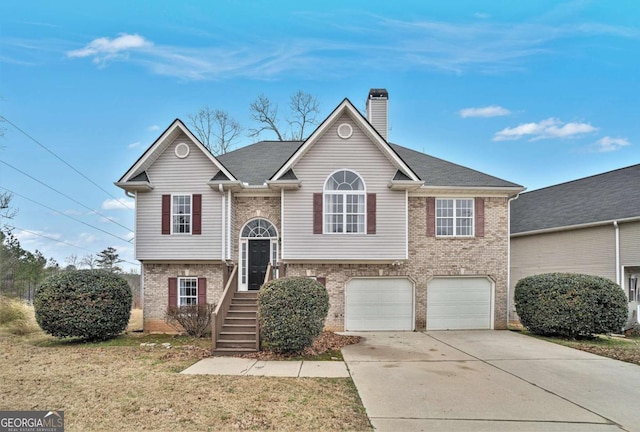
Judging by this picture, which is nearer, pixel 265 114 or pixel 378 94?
pixel 378 94

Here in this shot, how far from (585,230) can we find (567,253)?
1.33 metres

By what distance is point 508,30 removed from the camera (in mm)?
14828

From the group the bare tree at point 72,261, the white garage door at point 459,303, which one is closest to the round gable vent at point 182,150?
the white garage door at point 459,303

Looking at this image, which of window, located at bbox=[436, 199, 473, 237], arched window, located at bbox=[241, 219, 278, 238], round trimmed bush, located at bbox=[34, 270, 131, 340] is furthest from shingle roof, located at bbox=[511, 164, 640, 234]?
round trimmed bush, located at bbox=[34, 270, 131, 340]

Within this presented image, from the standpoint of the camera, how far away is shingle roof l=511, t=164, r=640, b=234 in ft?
54.2

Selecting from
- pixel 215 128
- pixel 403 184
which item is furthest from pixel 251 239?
pixel 215 128

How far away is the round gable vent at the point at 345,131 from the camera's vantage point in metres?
14.2

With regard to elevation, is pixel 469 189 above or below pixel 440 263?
above

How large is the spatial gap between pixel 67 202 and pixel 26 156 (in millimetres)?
5431

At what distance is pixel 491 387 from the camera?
7.73 m

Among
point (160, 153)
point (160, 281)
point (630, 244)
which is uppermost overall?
point (160, 153)

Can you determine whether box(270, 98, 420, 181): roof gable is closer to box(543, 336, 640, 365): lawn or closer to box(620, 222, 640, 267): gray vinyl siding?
box(543, 336, 640, 365): lawn

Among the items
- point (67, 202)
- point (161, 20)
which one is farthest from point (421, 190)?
point (67, 202)

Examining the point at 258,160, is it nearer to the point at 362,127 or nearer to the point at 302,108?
the point at 362,127
